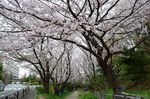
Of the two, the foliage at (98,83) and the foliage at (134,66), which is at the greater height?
the foliage at (134,66)

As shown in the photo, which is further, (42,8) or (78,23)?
(42,8)

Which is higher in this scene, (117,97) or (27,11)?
(27,11)

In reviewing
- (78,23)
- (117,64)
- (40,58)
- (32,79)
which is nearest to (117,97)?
(78,23)

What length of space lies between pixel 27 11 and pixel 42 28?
0.76m

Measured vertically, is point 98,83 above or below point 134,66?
below

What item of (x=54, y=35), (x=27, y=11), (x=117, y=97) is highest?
(x=27, y=11)

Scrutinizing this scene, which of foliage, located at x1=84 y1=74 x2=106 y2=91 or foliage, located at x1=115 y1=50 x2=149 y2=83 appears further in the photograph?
foliage, located at x1=115 y1=50 x2=149 y2=83

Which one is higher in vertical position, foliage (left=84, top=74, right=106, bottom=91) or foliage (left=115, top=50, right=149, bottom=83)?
foliage (left=115, top=50, right=149, bottom=83)

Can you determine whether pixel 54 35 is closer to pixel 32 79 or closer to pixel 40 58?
Answer: pixel 40 58

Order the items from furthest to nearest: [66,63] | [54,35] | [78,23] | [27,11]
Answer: [66,63]
[54,35]
[27,11]
[78,23]

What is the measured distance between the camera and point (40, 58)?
72.6 ft

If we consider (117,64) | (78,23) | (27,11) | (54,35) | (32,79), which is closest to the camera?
(78,23)

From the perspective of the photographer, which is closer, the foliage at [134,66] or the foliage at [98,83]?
the foliage at [98,83]

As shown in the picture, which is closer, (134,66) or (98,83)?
(98,83)
